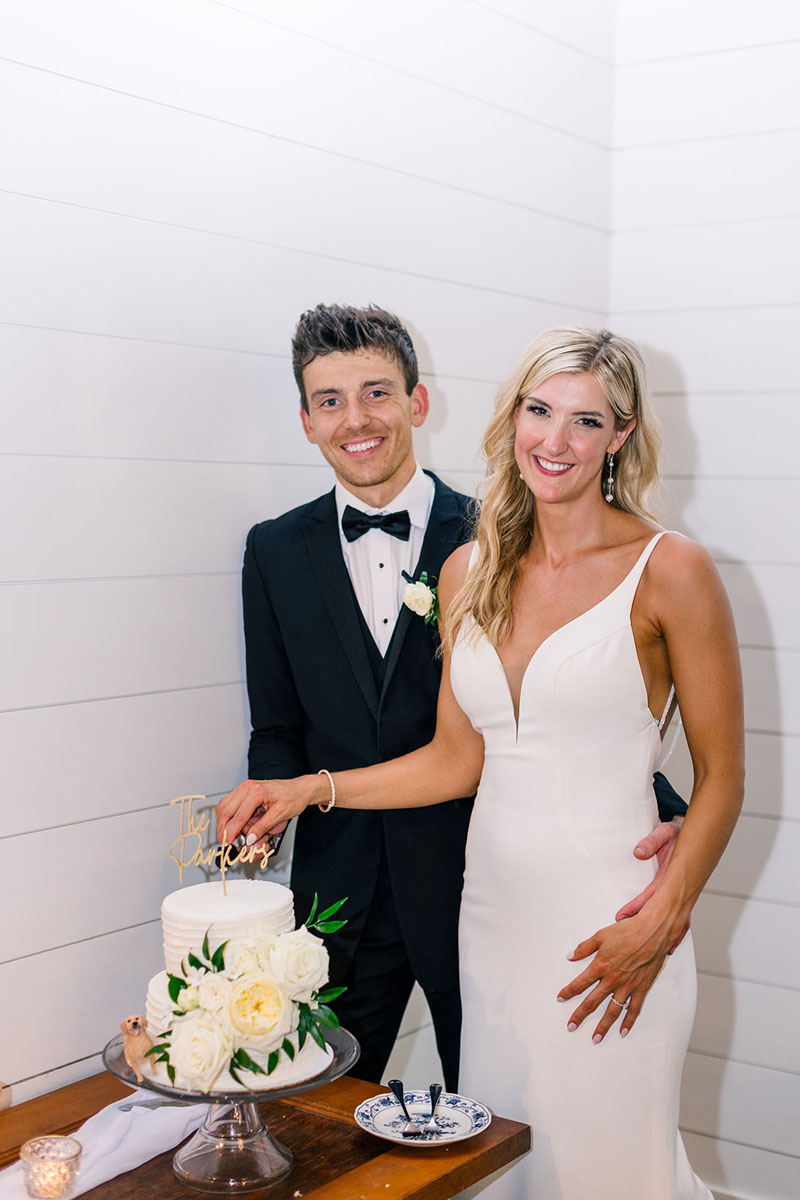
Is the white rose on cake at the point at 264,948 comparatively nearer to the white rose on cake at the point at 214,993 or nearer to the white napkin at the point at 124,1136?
the white rose on cake at the point at 214,993

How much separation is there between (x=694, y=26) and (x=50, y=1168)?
2860 millimetres

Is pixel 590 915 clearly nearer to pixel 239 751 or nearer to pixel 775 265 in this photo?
pixel 239 751

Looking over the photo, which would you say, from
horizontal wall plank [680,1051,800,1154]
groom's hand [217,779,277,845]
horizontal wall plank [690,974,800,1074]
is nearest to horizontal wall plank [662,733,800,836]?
horizontal wall plank [690,974,800,1074]

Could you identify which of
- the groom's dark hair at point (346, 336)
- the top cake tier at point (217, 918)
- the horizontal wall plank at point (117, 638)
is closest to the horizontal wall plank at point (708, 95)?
the groom's dark hair at point (346, 336)

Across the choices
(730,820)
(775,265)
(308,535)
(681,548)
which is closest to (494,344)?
(775,265)

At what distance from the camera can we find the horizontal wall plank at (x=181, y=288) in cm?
200

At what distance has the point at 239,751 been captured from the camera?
240 cm

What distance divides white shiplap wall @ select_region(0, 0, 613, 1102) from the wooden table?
0.41m

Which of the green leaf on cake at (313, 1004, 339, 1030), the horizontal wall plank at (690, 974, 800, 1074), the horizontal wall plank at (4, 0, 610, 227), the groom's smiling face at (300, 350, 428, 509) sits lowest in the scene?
the horizontal wall plank at (690, 974, 800, 1074)

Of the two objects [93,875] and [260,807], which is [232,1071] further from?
[93,875]

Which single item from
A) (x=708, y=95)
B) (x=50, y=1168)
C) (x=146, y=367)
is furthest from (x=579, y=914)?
(x=708, y=95)

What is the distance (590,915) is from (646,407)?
821 mm

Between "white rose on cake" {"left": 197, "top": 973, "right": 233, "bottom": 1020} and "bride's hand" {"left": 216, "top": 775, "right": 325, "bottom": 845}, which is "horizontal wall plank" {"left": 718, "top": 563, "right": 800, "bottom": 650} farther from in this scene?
"white rose on cake" {"left": 197, "top": 973, "right": 233, "bottom": 1020}

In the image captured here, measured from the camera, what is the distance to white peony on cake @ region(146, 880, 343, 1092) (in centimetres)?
144
